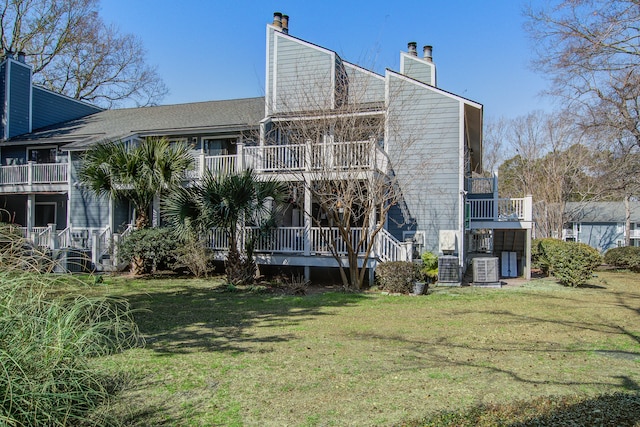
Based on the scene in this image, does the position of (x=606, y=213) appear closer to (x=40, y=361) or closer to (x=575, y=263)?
(x=575, y=263)

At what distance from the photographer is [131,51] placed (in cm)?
3844

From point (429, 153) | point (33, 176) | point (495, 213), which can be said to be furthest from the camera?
point (33, 176)

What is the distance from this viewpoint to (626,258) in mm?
21359

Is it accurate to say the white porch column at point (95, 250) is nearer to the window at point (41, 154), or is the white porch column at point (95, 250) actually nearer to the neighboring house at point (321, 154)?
the neighboring house at point (321, 154)

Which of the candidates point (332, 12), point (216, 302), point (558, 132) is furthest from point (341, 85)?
point (558, 132)

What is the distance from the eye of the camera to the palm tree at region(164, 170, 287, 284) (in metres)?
12.8

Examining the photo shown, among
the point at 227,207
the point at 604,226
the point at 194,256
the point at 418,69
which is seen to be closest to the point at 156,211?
the point at 194,256

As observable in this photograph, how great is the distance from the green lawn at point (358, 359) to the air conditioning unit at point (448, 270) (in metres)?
2.98

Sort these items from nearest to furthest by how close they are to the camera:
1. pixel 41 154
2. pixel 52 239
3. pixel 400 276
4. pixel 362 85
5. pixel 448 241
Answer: pixel 400 276 < pixel 362 85 < pixel 448 241 < pixel 52 239 < pixel 41 154

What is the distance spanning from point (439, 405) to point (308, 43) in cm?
1529

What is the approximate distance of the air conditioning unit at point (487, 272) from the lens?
14148mm

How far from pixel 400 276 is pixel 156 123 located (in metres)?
13.5

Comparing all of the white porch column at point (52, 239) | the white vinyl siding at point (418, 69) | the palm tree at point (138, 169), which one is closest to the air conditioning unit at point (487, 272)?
the white vinyl siding at point (418, 69)

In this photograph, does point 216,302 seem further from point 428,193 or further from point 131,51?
point 131,51
